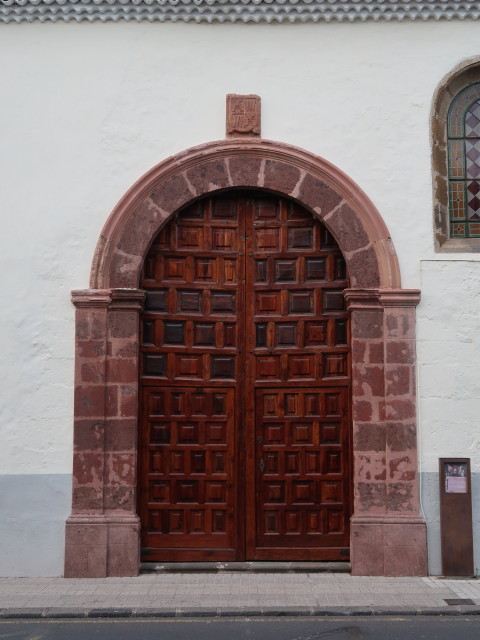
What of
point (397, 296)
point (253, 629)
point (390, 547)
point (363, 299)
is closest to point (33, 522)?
point (253, 629)

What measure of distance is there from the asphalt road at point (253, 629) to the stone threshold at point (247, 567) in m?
1.30

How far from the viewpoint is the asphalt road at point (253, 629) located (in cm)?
607

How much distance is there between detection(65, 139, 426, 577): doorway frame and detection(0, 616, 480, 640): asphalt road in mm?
1193

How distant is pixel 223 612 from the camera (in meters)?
6.55

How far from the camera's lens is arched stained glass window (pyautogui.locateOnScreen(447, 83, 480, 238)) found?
8234 mm

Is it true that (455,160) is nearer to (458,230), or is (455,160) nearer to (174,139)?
(458,230)

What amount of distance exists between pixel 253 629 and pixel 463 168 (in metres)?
4.97

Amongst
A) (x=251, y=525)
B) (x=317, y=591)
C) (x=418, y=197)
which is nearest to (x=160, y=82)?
(x=418, y=197)

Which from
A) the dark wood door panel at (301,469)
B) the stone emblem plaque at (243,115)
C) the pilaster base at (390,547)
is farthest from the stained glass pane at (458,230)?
the pilaster base at (390,547)

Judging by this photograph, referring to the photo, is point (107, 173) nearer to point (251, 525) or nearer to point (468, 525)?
point (251, 525)

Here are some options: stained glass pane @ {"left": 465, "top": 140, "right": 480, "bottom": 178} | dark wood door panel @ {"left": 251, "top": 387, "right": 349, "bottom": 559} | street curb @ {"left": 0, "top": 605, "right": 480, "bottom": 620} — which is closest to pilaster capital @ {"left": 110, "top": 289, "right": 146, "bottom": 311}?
dark wood door panel @ {"left": 251, "top": 387, "right": 349, "bottom": 559}

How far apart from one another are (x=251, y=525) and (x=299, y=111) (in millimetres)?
4196

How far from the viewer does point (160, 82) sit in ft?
26.7

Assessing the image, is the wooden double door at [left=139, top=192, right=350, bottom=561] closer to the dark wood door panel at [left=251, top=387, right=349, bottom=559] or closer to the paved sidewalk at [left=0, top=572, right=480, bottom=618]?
the dark wood door panel at [left=251, top=387, right=349, bottom=559]
